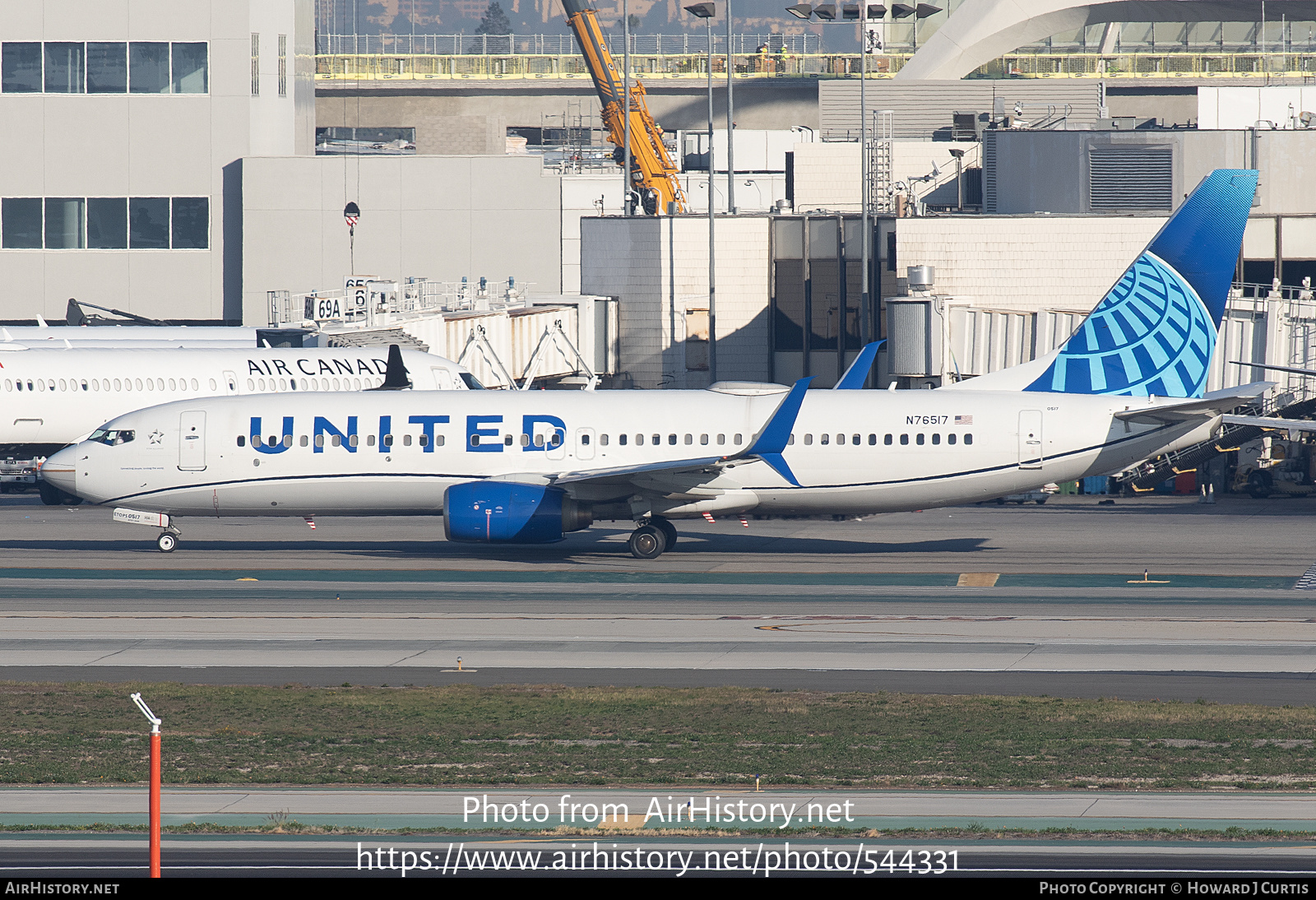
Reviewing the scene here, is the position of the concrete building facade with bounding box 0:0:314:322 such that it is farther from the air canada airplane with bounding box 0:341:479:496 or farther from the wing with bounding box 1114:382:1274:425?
the wing with bounding box 1114:382:1274:425

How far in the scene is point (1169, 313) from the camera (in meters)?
42.8

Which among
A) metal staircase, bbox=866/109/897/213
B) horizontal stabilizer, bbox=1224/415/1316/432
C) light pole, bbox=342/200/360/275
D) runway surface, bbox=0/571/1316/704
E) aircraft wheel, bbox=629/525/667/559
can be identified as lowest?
runway surface, bbox=0/571/1316/704

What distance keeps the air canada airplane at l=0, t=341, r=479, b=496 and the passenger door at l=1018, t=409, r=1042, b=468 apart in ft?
65.8

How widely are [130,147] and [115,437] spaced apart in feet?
153

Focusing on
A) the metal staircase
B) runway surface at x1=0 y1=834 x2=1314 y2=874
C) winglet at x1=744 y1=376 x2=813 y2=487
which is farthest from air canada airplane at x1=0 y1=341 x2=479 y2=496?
runway surface at x1=0 y1=834 x2=1314 y2=874

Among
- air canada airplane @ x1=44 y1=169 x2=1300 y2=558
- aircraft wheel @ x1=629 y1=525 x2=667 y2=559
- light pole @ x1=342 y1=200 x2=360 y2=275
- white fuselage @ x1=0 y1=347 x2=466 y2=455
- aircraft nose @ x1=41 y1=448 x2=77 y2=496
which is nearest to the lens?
air canada airplane @ x1=44 y1=169 x2=1300 y2=558

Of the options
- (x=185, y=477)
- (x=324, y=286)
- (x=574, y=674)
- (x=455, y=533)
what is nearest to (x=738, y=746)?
(x=574, y=674)

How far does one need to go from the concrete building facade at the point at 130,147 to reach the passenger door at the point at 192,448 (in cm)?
4650

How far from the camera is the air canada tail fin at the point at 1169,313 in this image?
137ft

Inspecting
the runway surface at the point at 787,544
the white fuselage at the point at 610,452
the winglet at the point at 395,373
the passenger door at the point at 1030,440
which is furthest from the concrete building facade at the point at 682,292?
the passenger door at the point at 1030,440

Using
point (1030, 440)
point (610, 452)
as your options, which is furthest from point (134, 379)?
point (1030, 440)

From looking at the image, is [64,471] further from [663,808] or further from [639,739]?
[663,808]

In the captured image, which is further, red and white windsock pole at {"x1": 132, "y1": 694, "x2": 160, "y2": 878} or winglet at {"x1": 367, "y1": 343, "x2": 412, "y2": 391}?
winglet at {"x1": 367, "y1": 343, "x2": 412, "y2": 391}

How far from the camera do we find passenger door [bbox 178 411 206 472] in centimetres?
4044
